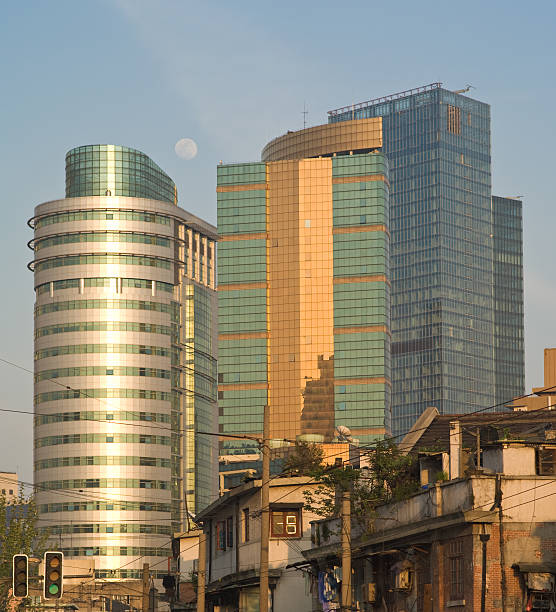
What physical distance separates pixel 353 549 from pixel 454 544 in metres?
9.79

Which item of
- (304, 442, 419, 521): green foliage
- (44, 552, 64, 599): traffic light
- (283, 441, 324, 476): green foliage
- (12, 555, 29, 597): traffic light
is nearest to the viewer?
(44, 552, 64, 599): traffic light

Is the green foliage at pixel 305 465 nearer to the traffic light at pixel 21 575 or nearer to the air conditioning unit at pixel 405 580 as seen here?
the air conditioning unit at pixel 405 580

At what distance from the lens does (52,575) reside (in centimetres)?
4003

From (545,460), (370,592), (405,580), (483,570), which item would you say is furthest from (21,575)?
(545,460)

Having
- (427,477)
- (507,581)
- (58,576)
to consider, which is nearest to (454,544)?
(507,581)

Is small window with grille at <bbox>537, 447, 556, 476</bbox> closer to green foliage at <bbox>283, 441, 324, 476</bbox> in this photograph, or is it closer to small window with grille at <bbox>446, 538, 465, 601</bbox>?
small window with grille at <bbox>446, 538, 465, 601</bbox>

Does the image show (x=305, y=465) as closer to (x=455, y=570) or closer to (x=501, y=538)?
(x=455, y=570)

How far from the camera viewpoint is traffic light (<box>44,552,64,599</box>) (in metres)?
39.9

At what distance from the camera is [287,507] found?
70375mm

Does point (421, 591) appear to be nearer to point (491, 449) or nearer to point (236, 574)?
point (491, 449)

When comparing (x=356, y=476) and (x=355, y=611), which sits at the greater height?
(x=356, y=476)

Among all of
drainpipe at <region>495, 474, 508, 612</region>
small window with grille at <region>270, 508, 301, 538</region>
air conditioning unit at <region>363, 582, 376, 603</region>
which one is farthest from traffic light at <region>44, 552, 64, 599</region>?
small window with grille at <region>270, 508, 301, 538</region>

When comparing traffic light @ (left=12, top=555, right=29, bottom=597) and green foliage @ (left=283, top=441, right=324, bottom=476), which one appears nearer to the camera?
traffic light @ (left=12, top=555, right=29, bottom=597)

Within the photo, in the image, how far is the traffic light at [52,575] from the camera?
3994cm
